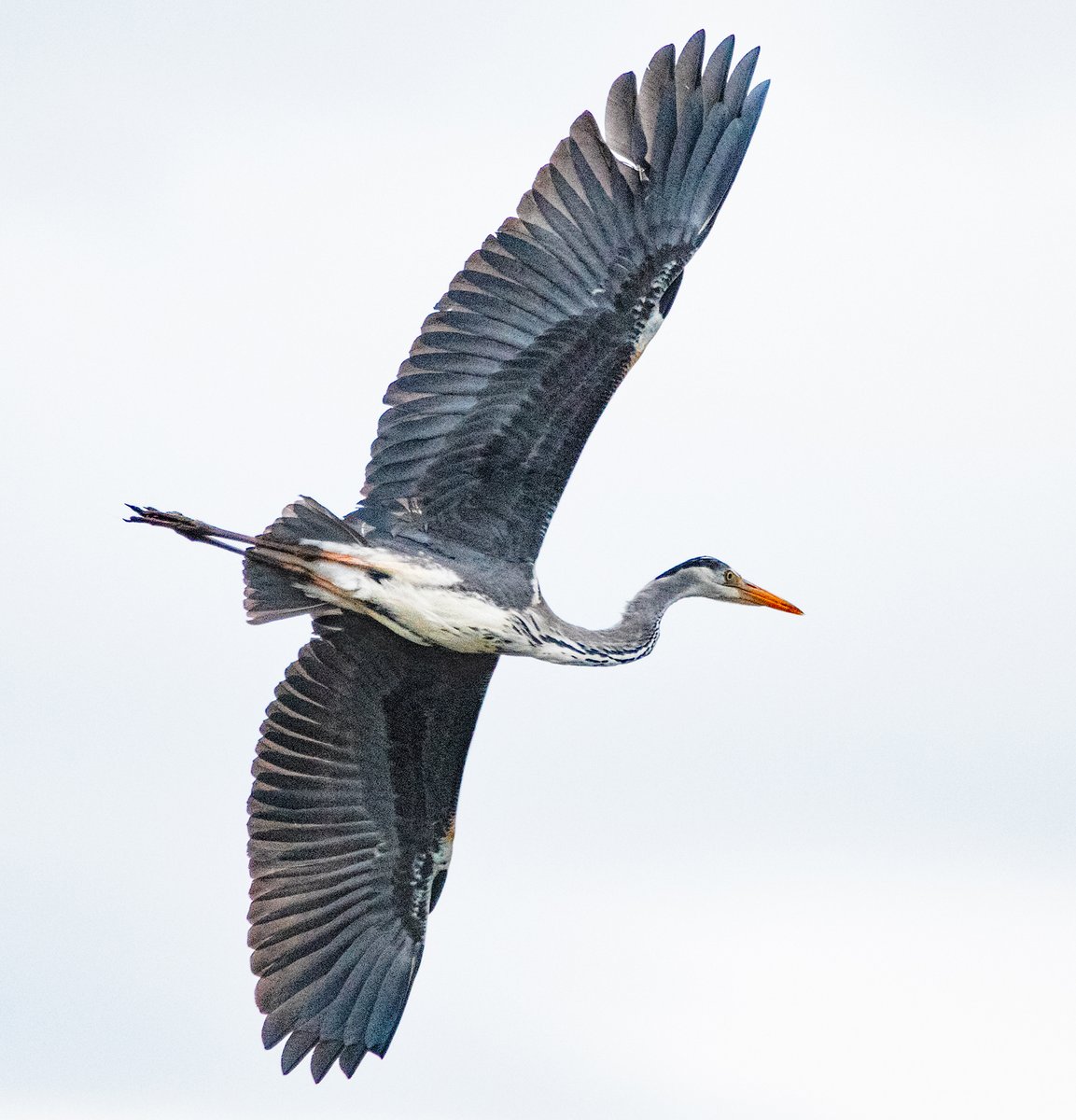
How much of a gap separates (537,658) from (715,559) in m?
2.24

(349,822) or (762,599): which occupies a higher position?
(762,599)

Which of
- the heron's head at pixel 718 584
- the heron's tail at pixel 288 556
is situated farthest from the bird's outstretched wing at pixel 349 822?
the heron's head at pixel 718 584

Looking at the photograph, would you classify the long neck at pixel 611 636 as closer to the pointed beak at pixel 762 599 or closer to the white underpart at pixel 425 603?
the white underpart at pixel 425 603

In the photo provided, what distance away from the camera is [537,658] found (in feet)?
46.9

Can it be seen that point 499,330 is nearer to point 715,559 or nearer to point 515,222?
point 515,222

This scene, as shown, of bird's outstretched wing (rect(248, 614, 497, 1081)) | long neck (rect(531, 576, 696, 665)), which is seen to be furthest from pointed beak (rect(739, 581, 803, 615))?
bird's outstretched wing (rect(248, 614, 497, 1081))

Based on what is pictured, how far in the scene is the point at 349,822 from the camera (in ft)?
48.7

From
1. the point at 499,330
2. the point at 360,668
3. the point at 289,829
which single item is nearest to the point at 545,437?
the point at 499,330

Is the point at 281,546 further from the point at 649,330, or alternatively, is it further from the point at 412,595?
the point at 649,330

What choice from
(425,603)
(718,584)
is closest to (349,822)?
(425,603)

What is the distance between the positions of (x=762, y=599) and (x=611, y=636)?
2309mm

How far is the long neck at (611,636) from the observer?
14.2 m

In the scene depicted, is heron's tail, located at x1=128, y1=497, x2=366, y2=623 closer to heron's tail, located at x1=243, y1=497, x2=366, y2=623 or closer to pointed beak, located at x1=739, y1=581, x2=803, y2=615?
heron's tail, located at x1=243, y1=497, x2=366, y2=623

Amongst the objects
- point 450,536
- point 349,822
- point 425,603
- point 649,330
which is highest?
point 649,330
